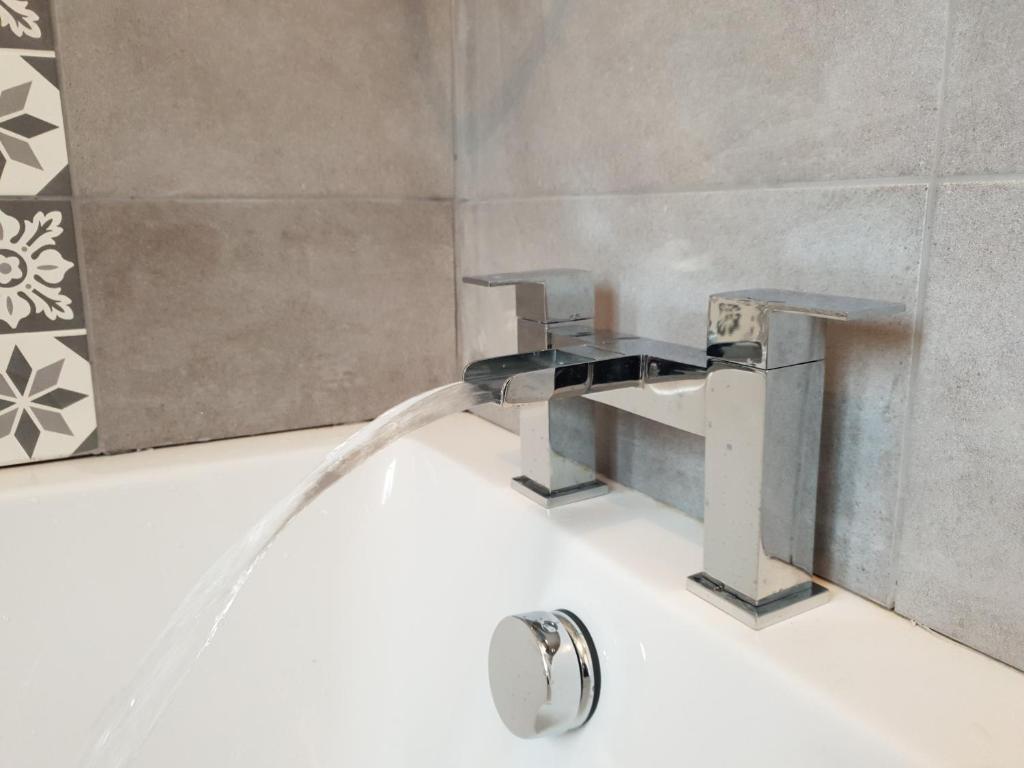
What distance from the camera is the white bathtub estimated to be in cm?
42

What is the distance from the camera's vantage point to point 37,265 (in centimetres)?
70

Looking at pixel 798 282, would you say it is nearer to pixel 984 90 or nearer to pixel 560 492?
pixel 984 90

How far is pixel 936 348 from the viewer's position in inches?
16.3

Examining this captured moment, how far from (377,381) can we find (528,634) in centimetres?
43

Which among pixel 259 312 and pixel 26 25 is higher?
pixel 26 25

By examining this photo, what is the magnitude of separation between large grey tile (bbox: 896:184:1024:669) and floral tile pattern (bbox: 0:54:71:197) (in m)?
0.68

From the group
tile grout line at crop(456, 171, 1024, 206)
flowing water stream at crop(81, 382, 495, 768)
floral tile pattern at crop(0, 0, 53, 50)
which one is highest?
floral tile pattern at crop(0, 0, 53, 50)

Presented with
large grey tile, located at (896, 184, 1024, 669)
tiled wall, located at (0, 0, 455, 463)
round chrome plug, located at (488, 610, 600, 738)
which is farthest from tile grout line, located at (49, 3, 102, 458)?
large grey tile, located at (896, 184, 1024, 669)

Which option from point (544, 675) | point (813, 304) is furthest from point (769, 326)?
point (544, 675)

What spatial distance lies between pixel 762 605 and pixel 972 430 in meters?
0.14

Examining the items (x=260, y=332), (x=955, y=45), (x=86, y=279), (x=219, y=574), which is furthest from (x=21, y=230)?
(x=955, y=45)

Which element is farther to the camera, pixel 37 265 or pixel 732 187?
pixel 37 265

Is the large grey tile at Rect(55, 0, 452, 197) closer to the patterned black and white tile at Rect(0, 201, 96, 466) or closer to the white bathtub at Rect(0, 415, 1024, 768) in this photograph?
the patterned black and white tile at Rect(0, 201, 96, 466)

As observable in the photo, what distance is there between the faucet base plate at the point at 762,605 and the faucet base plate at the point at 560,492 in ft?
0.53
